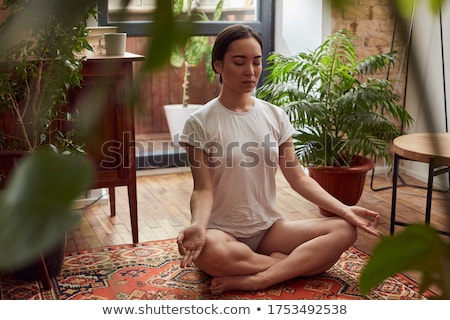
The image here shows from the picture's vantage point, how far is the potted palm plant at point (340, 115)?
3379 mm

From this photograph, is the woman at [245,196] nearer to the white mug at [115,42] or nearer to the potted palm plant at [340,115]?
the potted palm plant at [340,115]

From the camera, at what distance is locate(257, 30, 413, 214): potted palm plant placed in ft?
11.1

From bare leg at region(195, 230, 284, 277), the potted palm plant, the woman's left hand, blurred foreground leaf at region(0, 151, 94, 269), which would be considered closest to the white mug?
blurred foreground leaf at region(0, 151, 94, 269)

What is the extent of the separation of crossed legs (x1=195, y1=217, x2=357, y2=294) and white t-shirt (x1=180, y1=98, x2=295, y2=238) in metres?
0.09

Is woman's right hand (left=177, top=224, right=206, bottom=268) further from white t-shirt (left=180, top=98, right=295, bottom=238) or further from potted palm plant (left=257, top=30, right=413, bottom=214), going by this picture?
potted palm plant (left=257, top=30, right=413, bottom=214)

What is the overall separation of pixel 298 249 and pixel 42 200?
8.26ft

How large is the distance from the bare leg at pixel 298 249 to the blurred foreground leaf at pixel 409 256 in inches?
91.9

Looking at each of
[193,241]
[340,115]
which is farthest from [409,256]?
[340,115]

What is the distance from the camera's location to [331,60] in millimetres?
3572

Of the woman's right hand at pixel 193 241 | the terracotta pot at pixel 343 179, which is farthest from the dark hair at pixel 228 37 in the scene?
the terracotta pot at pixel 343 179
